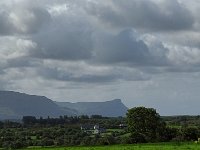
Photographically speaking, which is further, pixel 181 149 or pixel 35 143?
pixel 35 143

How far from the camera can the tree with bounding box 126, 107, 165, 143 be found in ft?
359

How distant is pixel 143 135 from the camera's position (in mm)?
108625

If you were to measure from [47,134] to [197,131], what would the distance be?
191 feet

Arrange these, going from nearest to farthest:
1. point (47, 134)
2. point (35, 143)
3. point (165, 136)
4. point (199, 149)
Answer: point (199, 149) < point (165, 136) < point (35, 143) < point (47, 134)

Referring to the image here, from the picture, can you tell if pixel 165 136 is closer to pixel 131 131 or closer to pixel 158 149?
Answer: pixel 131 131

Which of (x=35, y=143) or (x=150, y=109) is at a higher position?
(x=150, y=109)

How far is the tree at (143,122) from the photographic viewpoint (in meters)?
109

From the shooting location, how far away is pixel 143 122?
364 ft

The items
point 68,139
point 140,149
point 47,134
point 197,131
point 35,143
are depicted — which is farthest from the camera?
point 47,134

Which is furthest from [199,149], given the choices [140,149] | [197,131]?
[197,131]

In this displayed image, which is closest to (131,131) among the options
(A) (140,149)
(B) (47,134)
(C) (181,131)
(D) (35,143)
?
(C) (181,131)

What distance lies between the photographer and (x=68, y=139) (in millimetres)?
123188

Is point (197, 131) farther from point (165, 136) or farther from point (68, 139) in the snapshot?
point (68, 139)

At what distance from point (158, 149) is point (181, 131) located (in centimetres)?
4921
